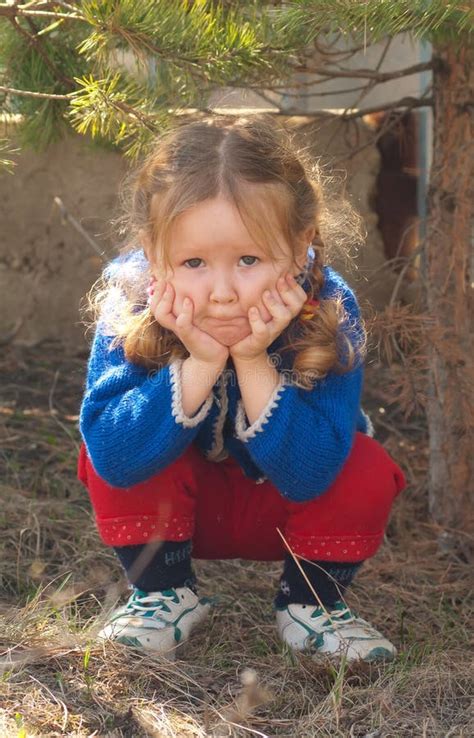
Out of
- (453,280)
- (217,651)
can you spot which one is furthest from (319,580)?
(453,280)

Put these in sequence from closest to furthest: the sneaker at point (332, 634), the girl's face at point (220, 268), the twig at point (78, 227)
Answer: the girl's face at point (220, 268), the sneaker at point (332, 634), the twig at point (78, 227)

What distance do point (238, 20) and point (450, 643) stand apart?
131 centimetres

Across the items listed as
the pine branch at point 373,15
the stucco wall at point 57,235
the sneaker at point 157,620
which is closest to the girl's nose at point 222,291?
the pine branch at point 373,15

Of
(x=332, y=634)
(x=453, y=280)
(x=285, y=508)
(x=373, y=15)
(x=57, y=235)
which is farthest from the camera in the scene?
(x=57, y=235)

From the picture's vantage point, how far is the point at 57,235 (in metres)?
3.99

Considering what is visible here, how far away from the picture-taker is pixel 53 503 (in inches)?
111

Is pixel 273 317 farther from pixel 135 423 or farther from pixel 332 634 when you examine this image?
pixel 332 634

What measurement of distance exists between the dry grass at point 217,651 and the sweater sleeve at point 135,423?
318mm

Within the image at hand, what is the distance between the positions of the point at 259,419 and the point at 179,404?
5.7 inches

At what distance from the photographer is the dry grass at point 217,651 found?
1.74 metres

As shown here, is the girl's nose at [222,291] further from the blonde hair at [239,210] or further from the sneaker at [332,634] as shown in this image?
the sneaker at [332,634]

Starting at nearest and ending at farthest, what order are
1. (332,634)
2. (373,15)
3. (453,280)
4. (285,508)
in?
(373,15) → (332,634) → (285,508) → (453,280)

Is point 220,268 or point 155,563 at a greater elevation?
point 220,268

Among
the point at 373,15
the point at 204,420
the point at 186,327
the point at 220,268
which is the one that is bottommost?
the point at 204,420
